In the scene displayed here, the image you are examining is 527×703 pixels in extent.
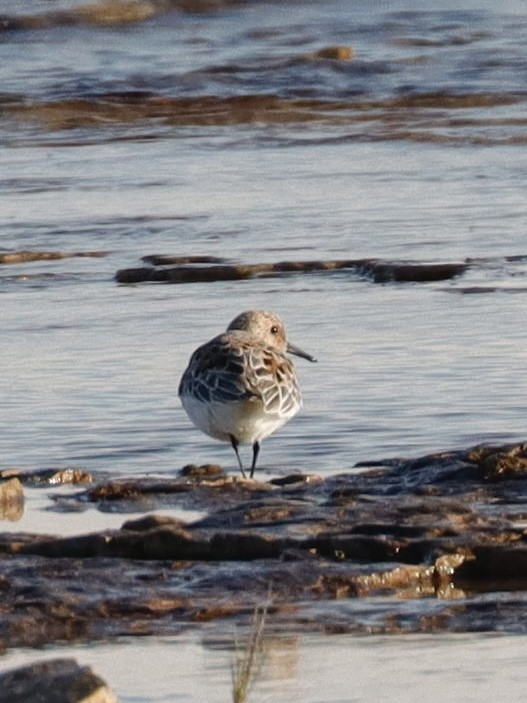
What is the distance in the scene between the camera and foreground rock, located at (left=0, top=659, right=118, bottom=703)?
3.30 m

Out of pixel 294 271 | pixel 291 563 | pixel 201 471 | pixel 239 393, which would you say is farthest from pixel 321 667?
pixel 294 271

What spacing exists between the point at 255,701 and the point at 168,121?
525 inches

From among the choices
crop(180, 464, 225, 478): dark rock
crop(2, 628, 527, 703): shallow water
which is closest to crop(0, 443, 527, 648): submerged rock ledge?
crop(2, 628, 527, 703): shallow water

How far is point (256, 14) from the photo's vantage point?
2503 cm

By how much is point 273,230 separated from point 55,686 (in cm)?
771

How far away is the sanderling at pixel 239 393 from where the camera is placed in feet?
20.6

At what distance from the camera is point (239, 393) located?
6.33 meters

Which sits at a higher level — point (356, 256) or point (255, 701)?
point (255, 701)

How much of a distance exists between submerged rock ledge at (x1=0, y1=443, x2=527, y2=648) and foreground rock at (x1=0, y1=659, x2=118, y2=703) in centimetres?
80

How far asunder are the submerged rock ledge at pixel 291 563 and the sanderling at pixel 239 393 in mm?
577

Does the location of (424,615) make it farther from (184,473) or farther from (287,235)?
(287,235)

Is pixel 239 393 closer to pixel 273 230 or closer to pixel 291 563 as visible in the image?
pixel 291 563

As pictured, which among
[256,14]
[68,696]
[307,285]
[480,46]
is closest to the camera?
[68,696]

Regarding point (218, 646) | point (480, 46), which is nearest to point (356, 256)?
point (218, 646)
